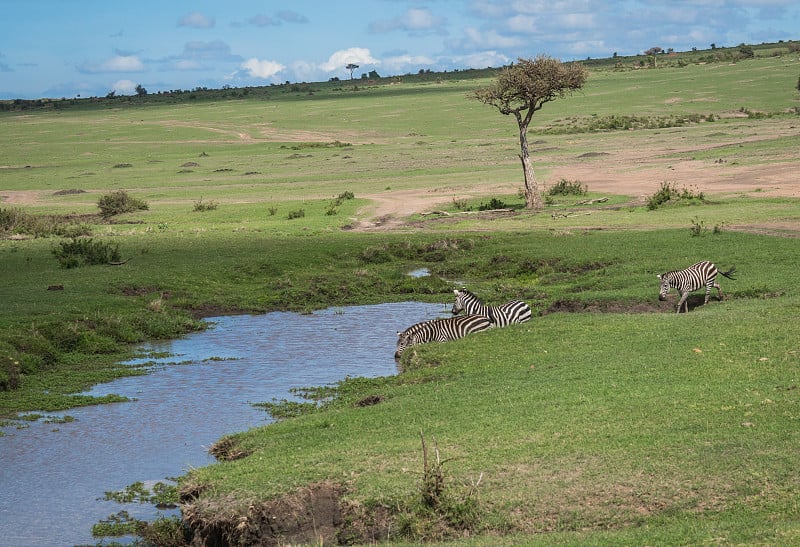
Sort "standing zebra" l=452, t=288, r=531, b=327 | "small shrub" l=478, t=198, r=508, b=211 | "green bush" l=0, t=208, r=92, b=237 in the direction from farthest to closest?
"small shrub" l=478, t=198, r=508, b=211
"green bush" l=0, t=208, r=92, b=237
"standing zebra" l=452, t=288, r=531, b=327

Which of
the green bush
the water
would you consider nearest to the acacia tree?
the water

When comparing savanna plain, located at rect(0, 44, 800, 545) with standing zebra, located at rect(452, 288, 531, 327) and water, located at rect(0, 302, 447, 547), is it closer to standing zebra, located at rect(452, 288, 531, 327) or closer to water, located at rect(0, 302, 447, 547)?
standing zebra, located at rect(452, 288, 531, 327)

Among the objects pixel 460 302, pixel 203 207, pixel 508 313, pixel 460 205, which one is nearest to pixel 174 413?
pixel 508 313

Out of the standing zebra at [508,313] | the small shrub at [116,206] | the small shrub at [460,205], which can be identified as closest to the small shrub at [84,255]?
the standing zebra at [508,313]

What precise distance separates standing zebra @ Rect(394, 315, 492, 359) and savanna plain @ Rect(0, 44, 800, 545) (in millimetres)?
461

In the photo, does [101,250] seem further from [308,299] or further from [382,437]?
[382,437]

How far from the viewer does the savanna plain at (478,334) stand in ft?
31.3

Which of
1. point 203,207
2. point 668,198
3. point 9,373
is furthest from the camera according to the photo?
point 203,207

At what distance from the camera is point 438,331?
699 inches

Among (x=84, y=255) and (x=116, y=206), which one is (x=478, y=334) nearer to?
(x=84, y=255)

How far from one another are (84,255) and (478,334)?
14.0 meters

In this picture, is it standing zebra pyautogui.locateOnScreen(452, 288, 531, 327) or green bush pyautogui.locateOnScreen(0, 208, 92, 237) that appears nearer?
standing zebra pyautogui.locateOnScreen(452, 288, 531, 327)

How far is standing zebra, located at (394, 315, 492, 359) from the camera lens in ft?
58.3

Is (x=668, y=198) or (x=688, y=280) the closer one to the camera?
(x=688, y=280)
